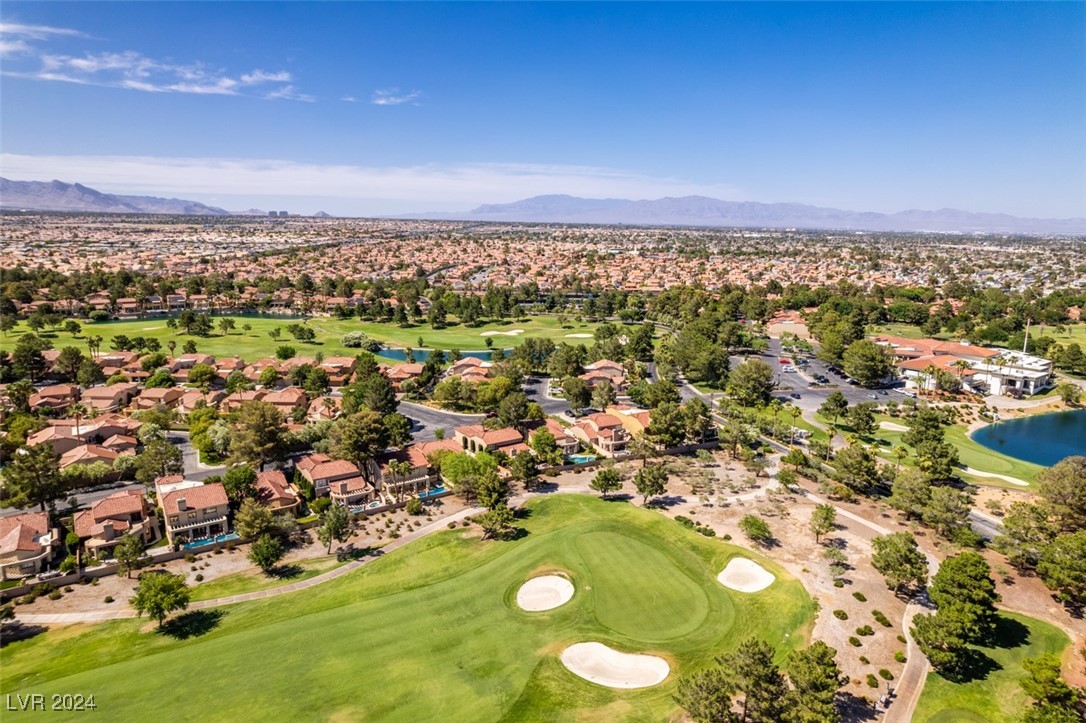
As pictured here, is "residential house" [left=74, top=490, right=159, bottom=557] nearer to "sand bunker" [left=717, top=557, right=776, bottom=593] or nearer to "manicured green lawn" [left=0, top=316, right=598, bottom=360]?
"sand bunker" [left=717, top=557, right=776, bottom=593]

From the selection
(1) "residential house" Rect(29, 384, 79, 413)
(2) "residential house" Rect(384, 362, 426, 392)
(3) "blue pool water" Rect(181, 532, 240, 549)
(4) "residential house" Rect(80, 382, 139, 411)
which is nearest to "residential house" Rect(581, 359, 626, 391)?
(2) "residential house" Rect(384, 362, 426, 392)

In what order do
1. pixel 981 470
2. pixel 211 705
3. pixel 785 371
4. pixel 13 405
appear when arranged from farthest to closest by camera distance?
pixel 785 371
pixel 13 405
pixel 981 470
pixel 211 705

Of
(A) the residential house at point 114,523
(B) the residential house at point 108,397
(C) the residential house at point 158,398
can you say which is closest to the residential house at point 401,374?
(C) the residential house at point 158,398

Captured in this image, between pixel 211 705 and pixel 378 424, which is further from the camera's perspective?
pixel 378 424

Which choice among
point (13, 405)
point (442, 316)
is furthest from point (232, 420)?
point (442, 316)

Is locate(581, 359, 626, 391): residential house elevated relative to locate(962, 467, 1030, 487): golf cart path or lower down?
elevated

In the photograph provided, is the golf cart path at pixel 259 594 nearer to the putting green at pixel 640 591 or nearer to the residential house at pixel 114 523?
the residential house at pixel 114 523

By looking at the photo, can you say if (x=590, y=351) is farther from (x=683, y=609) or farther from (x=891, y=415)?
(x=683, y=609)

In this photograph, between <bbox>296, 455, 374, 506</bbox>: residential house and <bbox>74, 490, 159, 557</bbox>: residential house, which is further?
<bbox>296, 455, 374, 506</bbox>: residential house
